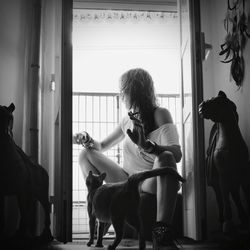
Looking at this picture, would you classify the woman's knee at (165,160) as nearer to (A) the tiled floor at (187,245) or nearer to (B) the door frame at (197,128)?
(B) the door frame at (197,128)

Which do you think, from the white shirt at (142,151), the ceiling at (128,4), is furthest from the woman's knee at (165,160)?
the ceiling at (128,4)

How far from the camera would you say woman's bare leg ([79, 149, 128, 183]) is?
90.7 inches

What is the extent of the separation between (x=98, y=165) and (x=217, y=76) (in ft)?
2.98

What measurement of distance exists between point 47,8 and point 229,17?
54.2 inches

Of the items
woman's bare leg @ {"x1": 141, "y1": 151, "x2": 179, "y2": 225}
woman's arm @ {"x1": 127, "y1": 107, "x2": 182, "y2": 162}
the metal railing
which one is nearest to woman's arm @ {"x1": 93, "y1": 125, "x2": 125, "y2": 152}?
woman's arm @ {"x1": 127, "y1": 107, "x2": 182, "y2": 162}

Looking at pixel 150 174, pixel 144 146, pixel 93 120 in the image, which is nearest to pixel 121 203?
pixel 150 174

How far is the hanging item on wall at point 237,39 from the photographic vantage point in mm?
2195

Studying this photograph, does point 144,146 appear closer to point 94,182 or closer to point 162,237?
point 94,182

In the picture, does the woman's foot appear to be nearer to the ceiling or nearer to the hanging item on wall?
the hanging item on wall

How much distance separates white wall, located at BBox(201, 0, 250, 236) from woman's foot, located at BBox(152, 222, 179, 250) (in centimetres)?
43

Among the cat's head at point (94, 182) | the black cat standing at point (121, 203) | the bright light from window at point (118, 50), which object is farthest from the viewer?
the bright light from window at point (118, 50)

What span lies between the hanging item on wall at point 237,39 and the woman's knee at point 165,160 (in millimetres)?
567

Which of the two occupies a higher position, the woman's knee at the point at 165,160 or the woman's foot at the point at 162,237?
the woman's knee at the point at 165,160

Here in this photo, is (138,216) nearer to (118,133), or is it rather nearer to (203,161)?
(203,161)
